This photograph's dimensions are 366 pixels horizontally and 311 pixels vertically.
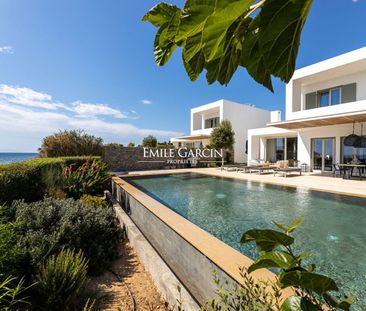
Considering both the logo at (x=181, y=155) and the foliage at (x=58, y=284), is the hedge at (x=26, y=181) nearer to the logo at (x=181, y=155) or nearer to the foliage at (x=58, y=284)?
the foliage at (x=58, y=284)

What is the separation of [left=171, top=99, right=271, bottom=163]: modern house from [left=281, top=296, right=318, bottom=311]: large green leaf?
26604 mm

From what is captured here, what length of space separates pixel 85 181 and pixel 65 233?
16.6 ft

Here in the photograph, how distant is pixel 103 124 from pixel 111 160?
800 inches

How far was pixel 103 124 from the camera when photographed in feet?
130

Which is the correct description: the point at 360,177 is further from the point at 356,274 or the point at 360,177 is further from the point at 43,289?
the point at 43,289

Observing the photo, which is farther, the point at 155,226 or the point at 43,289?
the point at 155,226

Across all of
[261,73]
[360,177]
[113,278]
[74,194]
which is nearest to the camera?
[261,73]

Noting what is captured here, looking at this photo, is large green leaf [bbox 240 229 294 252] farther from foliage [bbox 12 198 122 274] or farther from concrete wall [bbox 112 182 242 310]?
foliage [bbox 12 198 122 274]

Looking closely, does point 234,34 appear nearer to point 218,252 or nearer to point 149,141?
point 218,252

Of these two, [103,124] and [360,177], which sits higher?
[103,124]

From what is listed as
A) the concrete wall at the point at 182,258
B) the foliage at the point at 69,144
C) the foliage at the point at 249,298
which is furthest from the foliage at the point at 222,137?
the foliage at the point at 249,298

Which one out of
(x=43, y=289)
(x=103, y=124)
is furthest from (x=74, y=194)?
(x=103, y=124)

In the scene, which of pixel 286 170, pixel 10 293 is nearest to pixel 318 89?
pixel 286 170

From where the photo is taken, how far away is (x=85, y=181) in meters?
8.76
